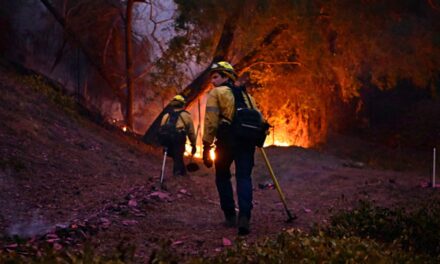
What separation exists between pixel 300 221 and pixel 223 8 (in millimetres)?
7880

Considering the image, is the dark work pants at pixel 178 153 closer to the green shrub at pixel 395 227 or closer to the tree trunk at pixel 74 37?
the green shrub at pixel 395 227

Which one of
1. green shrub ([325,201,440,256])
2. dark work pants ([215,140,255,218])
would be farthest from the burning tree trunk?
green shrub ([325,201,440,256])

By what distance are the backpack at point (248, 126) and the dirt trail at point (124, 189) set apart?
1.09 m

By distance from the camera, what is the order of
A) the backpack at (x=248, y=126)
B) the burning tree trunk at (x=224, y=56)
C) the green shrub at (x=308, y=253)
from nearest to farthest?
1. the green shrub at (x=308, y=253)
2. the backpack at (x=248, y=126)
3. the burning tree trunk at (x=224, y=56)

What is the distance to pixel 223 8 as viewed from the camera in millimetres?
14719

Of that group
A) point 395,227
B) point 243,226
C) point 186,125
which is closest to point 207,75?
point 186,125

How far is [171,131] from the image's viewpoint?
39.5ft

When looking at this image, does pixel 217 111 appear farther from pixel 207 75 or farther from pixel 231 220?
pixel 207 75

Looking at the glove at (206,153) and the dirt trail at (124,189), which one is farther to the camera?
the dirt trail at (124,189)

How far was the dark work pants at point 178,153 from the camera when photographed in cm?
1217

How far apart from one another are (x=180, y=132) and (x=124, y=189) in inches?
74.4

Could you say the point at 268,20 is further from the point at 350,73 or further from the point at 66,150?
the point at 66,150

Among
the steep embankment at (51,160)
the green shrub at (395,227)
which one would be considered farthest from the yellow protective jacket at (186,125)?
the green shrub at (395,227)

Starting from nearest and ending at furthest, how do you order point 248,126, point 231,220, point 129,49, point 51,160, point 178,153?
1. point 248,126
2. point 231,220
3. point 51,160
4. point 178,153
5. point 129,49
